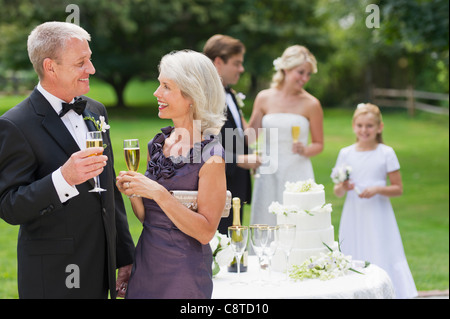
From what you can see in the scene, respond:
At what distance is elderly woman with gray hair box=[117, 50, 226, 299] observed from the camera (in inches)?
120

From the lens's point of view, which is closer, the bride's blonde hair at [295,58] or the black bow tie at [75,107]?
the black bow tie at [75,107]

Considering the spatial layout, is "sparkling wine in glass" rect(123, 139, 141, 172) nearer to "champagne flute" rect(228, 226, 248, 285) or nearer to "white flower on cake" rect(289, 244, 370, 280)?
"champagne flute" rect(228, 226, 248, 285)

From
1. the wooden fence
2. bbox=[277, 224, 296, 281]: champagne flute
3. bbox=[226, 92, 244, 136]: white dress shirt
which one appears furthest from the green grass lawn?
bbox=[277, 224, 296, 281]: champagne flute

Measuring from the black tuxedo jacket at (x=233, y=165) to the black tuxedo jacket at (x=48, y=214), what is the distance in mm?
2431

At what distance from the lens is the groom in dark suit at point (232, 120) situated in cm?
601

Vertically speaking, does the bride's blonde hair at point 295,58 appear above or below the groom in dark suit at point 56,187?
above

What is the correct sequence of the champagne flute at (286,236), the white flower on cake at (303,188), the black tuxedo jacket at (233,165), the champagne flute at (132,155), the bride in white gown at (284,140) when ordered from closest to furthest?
the champagne flute at (132,155) → the champagne flute at (286,236) → the white flower on cake at (303,188) → the black tuxedo jacket at (233,165) → the bride in white gown at (284,140)

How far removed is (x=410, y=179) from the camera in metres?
14.7

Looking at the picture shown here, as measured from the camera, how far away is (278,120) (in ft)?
22.3

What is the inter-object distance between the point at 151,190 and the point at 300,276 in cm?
140

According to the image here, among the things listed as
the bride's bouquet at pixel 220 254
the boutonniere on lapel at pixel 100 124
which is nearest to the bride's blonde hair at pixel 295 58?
the bride's bouquet at pixel 220 254

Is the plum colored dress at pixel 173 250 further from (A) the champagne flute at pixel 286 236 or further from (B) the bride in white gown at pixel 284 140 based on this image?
(B) the bride in white gown at pixel 284 140
